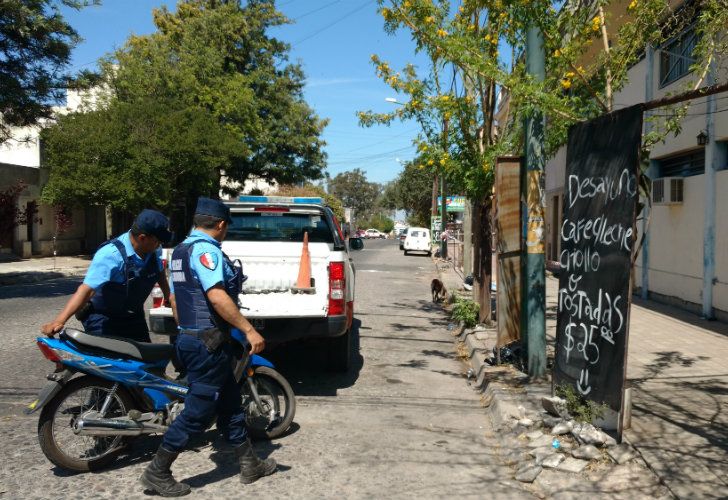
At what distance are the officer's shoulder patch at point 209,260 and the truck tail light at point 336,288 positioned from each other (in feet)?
7.63

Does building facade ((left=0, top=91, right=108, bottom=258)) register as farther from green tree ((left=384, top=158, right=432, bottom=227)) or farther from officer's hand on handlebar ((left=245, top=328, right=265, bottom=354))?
green tree ((left=384, top=158, right=432, bottom=227))

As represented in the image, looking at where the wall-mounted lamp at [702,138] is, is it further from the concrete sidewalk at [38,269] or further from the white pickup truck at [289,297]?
the concrete sidewalk at [38,269]

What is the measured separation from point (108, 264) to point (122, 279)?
0.51 feet

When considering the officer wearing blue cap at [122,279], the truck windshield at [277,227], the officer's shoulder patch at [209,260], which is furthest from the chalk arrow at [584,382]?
the truck windshield at [277,227]

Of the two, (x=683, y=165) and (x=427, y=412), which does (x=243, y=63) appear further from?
(x=427, y=412)

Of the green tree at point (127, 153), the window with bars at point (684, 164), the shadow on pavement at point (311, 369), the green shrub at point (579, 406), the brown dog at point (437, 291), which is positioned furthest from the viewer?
the green tree at point (127, 153)

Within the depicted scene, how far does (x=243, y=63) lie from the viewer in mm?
34750

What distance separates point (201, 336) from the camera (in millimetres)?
4051

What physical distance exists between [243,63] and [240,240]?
28.9 m

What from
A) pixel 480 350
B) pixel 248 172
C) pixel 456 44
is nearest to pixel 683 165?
pixel 480 350

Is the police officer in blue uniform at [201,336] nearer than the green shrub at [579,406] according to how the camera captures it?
Yes

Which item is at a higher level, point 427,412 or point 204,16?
point 204,16

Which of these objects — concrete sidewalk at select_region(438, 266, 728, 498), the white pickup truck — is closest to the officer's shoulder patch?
the white pickup truck

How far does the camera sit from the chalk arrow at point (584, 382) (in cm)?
499
